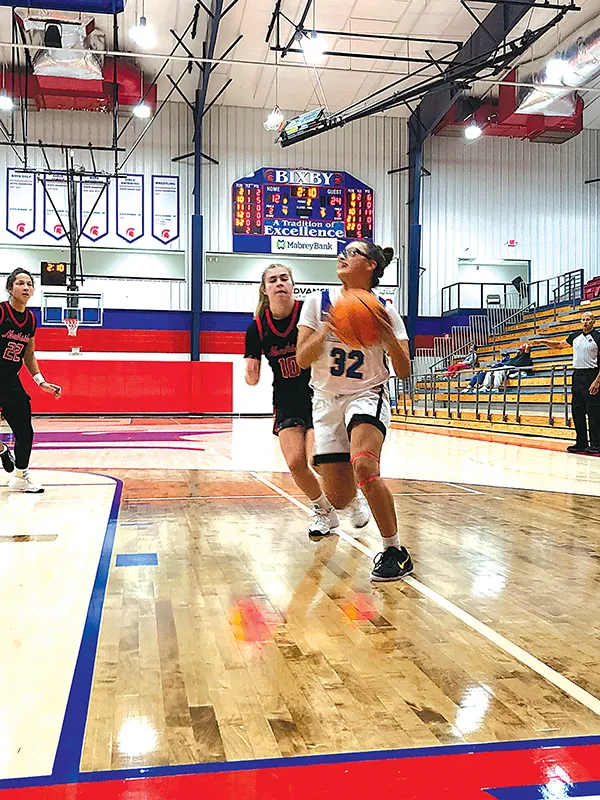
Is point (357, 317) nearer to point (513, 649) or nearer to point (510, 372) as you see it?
point (513, 649)

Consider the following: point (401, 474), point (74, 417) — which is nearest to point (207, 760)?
point (401, 474)

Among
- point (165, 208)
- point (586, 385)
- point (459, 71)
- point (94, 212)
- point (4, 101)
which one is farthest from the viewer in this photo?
point (165, 208)

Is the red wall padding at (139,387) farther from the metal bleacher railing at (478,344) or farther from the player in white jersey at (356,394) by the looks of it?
the player in white jersey at (356,394)

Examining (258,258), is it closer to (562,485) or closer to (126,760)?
(562,485)

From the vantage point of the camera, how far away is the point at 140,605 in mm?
2846

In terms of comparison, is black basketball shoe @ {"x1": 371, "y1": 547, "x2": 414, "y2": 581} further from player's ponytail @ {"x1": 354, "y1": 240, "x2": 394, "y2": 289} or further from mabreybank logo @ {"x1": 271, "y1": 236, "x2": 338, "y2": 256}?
mabreybank logo @ {"x1": 271, "y1": 236, "x2": 338, "y2": 256}

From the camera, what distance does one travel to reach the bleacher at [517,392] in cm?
1237

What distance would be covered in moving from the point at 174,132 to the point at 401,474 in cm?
1647

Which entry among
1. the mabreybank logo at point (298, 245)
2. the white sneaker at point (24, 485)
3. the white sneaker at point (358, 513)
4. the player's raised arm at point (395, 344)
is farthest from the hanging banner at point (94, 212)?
the player's raised arm at point (395, 344)

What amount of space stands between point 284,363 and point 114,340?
1766 cm

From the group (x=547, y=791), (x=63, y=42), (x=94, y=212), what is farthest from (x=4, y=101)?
(x=547, y=791)

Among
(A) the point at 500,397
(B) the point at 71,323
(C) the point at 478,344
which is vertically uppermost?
(B) the point at 71,323

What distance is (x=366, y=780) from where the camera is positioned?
1519mm

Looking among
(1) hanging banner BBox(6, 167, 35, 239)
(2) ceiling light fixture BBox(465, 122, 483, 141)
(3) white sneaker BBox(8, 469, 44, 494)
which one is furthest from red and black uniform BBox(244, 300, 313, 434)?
(1) hanging banner BBox(6, 167, 35, 239)
